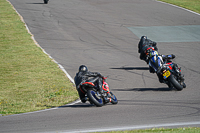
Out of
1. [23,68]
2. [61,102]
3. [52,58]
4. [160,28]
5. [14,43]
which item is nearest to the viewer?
[61,102]

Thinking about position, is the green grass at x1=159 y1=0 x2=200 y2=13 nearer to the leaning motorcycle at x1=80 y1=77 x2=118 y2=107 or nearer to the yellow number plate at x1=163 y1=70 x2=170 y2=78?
the yellow number plate at x1=163 y1=70 x2=170 y2=78

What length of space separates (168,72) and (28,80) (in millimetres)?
6617

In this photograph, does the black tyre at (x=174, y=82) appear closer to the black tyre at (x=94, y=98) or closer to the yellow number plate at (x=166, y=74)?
the yellow number plate at (x=166, y=74)

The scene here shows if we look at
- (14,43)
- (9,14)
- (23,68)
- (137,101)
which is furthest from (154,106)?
(9,14)

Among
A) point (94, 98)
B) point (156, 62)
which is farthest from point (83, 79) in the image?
point (156, 62)

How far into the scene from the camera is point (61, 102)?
11859mm

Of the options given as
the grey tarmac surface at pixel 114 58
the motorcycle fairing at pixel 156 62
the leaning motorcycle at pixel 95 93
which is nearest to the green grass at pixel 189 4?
the grey tarmac surface at pixel 114 58

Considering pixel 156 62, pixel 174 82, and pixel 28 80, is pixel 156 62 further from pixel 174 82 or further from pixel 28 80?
pixel 28 80

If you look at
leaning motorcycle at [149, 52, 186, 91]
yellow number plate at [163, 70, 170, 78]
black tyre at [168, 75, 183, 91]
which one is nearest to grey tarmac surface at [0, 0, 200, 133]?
black tyre at [168, 75, 183, 91]

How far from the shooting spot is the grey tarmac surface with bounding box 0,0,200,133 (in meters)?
8.67

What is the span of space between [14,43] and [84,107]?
14208mm

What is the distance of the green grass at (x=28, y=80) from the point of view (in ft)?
39.3

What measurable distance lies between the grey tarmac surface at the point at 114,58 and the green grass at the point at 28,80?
918mm

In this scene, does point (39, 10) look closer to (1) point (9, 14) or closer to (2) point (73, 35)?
(1) point (9, 14)
